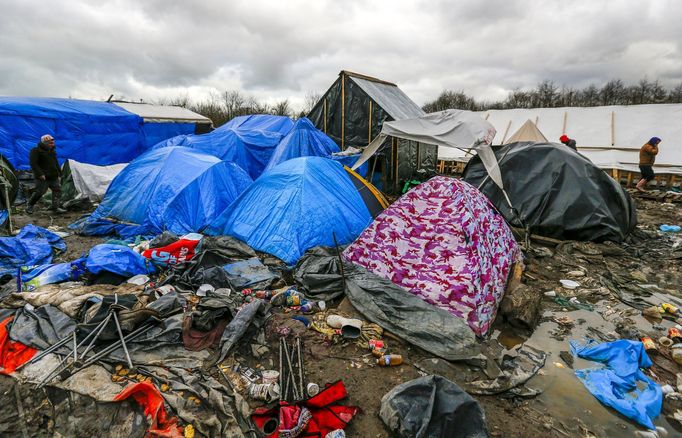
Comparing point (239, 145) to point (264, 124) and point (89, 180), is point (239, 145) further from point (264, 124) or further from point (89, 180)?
point (89, 180)

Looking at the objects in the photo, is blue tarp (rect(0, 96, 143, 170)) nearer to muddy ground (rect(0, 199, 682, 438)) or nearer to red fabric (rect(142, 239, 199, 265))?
muddy ground (rect(0, 199, 682, 438))

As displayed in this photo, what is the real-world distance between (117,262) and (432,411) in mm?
4398

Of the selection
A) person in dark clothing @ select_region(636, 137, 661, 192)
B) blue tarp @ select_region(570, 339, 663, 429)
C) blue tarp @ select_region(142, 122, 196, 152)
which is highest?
blue tarp @ select_region(142, 122, 196, 152)

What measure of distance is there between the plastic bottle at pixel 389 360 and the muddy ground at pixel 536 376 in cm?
6

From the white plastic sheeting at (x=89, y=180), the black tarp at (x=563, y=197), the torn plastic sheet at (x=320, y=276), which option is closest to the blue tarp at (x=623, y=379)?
the torn plastic sheet at (x=320, y=276)

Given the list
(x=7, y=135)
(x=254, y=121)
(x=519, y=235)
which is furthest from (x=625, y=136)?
(x=7, y=135)

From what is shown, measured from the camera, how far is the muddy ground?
264 centimetres

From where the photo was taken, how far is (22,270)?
4.89 metres

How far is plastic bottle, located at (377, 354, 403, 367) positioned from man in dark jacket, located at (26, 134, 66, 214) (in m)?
8.64

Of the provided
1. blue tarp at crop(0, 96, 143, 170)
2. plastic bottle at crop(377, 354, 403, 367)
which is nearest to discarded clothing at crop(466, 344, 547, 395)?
plastic bottle at crop(377, 354, 403, 367)

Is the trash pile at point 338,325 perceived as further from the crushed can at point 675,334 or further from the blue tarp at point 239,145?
the blue tarp at point 239,145

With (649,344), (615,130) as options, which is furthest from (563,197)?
(615,130)

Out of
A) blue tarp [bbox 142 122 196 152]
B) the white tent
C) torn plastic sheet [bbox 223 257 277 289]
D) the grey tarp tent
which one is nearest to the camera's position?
torn plastic sheet [bbox 223 257 277 289]

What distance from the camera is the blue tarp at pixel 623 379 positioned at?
9.76ft
